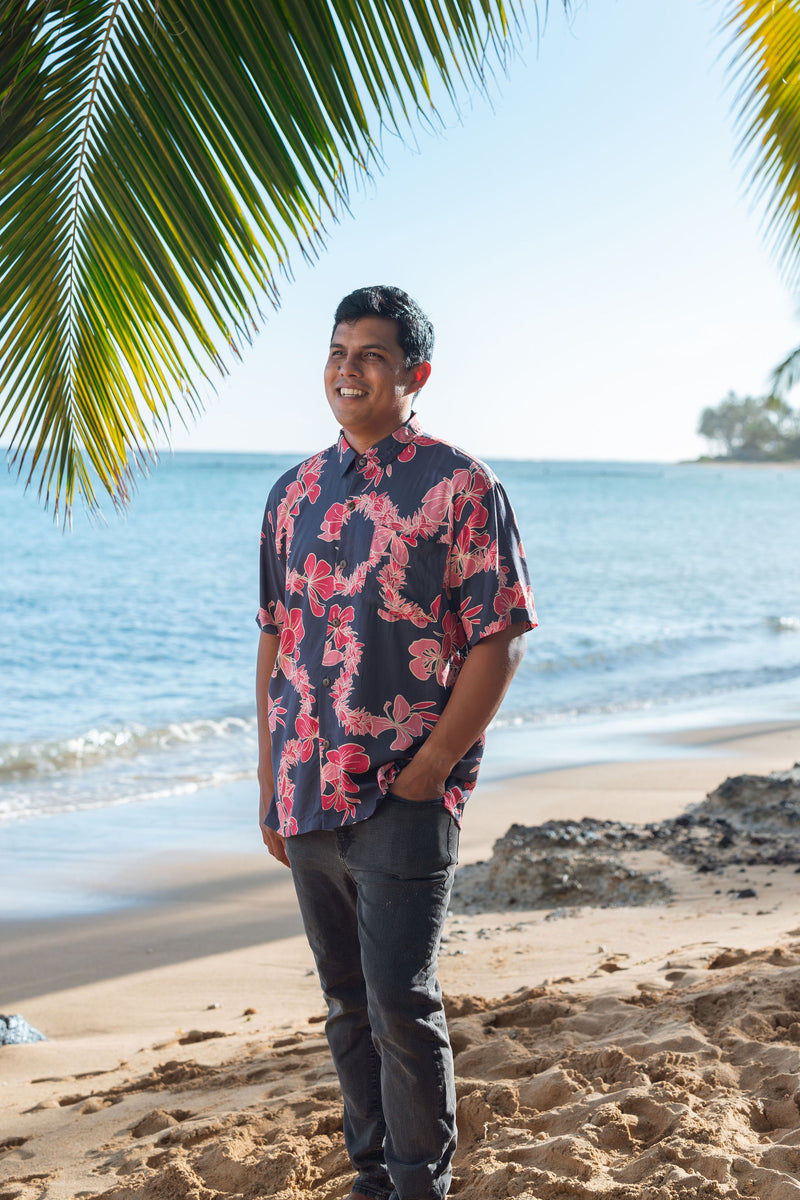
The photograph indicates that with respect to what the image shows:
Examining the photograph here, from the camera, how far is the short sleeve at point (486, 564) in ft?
7.09

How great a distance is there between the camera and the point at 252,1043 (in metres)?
3.94

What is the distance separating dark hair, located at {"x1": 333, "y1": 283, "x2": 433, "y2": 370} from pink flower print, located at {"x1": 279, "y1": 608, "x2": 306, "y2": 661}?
2.07 ft

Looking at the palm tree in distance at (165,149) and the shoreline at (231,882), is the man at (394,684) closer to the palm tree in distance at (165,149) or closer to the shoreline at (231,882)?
the palm tree in distance at (165,149)

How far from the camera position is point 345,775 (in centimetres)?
218

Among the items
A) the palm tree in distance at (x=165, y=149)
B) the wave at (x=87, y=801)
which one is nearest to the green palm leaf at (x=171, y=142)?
the palm tree in distance at (x=165, y=149)

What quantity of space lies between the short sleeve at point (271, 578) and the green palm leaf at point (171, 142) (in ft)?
1.42

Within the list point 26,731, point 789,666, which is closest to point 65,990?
point 26,731

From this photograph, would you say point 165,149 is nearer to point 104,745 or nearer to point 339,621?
point 339,621

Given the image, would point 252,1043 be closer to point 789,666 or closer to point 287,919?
point 287,919

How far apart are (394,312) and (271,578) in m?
0.71

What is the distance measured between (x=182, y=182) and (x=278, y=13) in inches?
16.2

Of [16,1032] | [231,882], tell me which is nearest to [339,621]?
[16,1032]

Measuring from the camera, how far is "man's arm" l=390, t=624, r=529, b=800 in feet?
→ 7.01

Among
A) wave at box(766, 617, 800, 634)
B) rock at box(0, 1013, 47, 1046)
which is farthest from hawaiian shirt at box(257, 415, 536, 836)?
wave at box(766, 617, 800, 634)
